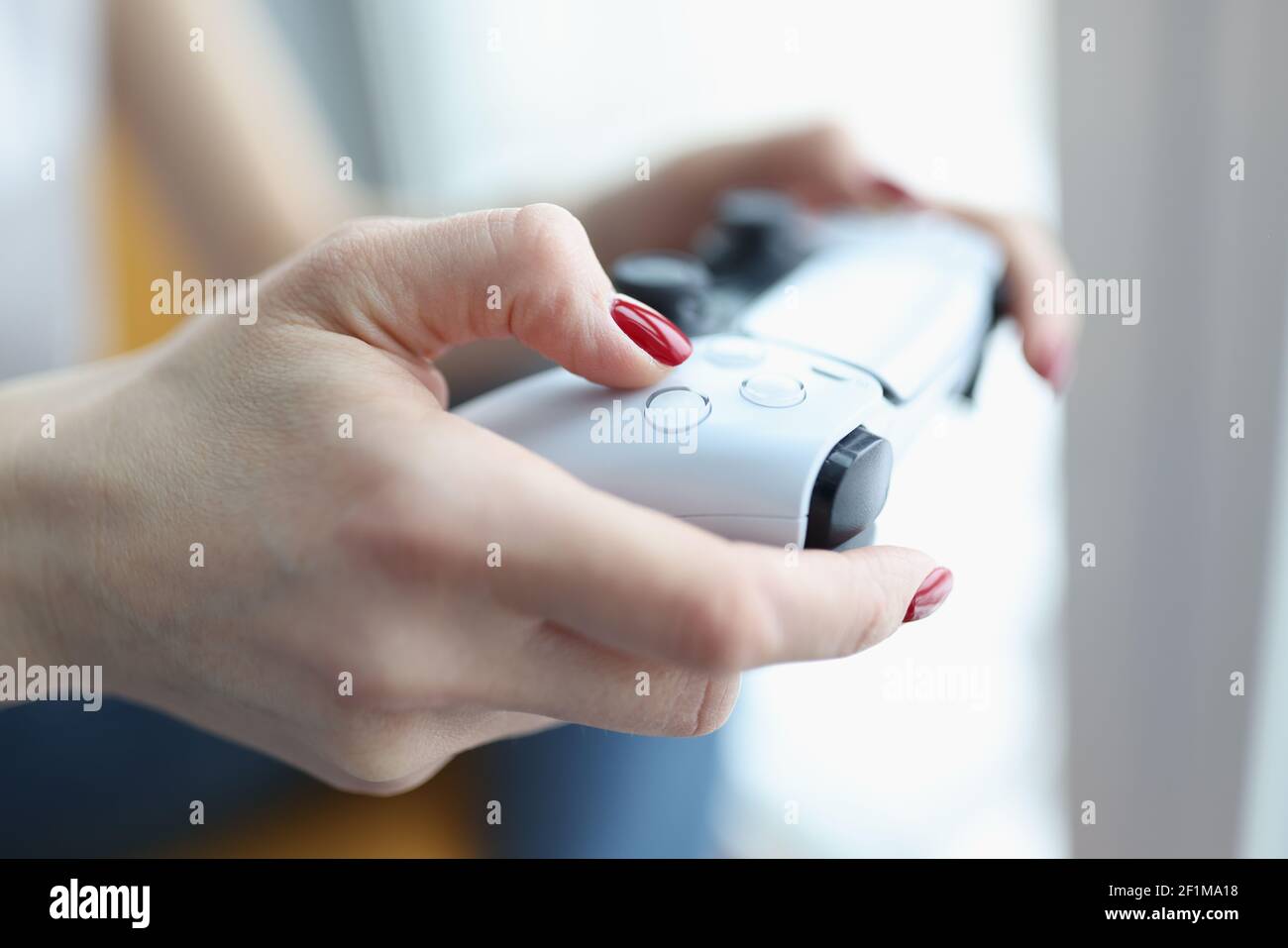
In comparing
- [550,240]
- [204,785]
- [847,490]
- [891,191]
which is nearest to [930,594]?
[847,490]

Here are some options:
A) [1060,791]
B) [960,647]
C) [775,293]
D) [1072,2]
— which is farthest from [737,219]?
[1060,791]

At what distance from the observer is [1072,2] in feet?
2.29

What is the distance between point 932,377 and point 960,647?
1.36 ft

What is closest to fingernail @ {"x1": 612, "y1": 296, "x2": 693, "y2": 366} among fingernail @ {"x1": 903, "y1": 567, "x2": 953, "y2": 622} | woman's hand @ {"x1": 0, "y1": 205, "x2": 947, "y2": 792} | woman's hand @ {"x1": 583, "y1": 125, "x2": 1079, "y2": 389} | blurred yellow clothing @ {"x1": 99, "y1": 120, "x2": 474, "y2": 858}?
woman's hand @ {"x1": 0, "y1": 205, "x2": 947, "y2": 792}

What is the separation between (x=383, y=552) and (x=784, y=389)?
18 centimetres

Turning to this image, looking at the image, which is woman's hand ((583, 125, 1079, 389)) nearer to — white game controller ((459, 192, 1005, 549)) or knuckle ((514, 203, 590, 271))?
white game controller ((459, 192, 1005, 549))

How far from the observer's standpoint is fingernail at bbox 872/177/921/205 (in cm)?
69

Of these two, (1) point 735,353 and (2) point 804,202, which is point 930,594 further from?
(2) point 804,202

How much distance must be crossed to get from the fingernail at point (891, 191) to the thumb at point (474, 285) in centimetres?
36

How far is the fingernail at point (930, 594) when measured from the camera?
0.38m

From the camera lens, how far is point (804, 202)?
73 cm

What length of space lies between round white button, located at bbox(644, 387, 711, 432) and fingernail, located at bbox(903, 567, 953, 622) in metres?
0.11

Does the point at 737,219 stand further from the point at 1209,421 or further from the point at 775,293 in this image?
the point at 1209,421

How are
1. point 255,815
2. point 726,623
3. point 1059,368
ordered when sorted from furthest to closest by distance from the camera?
1. point 255,815
2. point 1059,368
3. point 726,623
